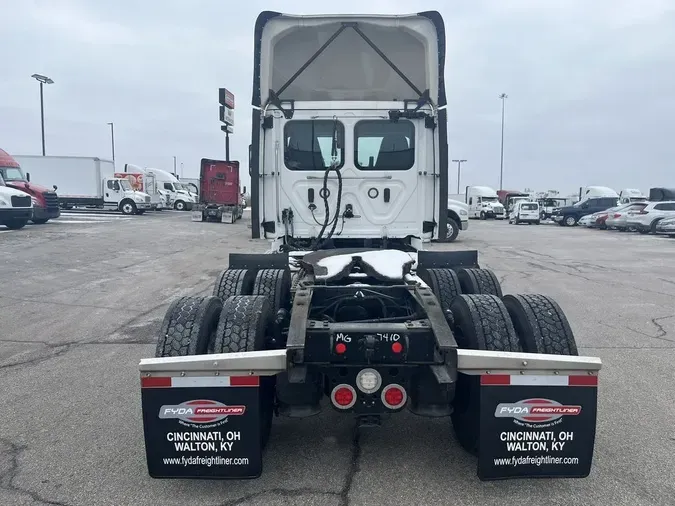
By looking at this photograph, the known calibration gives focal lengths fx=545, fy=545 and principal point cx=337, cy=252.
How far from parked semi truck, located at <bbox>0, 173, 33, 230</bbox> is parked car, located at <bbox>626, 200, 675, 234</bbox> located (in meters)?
27.4

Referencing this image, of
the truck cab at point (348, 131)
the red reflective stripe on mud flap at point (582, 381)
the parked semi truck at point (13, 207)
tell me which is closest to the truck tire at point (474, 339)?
the red reflective stripe on mud flap at point (582, 381)

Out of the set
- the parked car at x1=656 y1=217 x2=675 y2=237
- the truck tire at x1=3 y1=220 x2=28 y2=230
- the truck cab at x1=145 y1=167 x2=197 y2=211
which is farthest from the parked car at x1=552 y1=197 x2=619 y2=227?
the truck tire at x1=3 y1=220 x2=28 y2=230

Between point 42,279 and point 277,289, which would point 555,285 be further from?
point 42,279

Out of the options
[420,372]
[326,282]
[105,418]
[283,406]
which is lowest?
[105,418]

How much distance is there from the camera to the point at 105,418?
4.19 meters

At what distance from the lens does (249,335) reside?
3348 millimetres

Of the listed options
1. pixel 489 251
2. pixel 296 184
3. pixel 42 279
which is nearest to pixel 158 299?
pixel 42 279

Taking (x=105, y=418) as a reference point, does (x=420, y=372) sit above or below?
above

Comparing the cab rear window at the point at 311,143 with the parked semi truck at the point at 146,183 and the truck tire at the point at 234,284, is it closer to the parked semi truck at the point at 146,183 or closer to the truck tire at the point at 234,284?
the truck tire at the point at 234,284

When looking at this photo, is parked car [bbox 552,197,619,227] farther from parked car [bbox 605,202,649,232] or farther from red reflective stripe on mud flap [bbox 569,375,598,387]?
red reflective stripe on mud flap [bbox 569,375,598,387]

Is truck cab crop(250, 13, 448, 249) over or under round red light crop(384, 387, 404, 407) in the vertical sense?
over

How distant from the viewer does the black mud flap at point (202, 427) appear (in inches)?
118

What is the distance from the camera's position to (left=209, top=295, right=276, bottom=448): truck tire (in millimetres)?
3297

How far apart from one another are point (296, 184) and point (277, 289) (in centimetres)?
166
